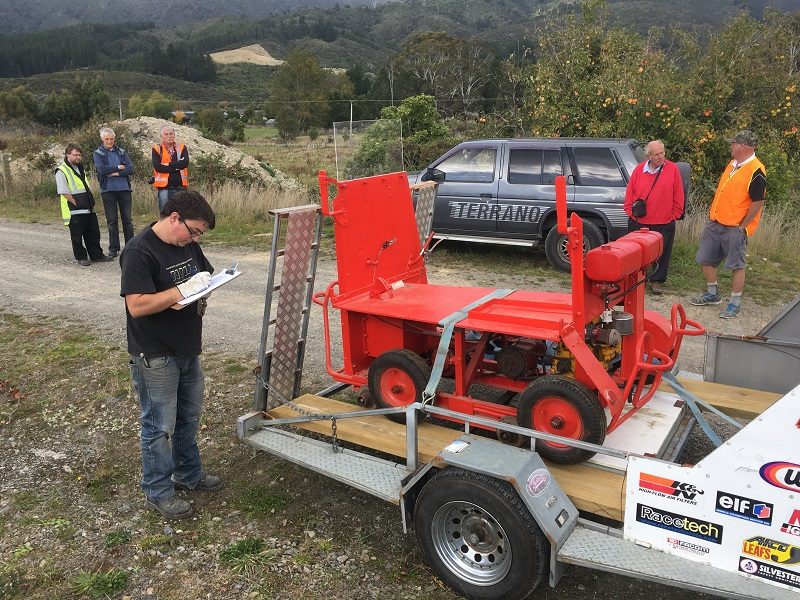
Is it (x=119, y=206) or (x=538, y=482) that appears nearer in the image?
(x=538, y=482)

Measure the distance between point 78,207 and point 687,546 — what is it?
9672mm

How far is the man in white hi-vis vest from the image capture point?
9.66 metres

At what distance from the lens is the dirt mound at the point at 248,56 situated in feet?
404

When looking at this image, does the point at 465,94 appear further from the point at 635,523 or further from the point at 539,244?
the point at 635,523

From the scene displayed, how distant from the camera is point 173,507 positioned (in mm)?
3910

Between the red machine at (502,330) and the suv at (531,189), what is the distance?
183 inches

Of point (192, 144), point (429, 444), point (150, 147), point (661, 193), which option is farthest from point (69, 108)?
point (429, 444)

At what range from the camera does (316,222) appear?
176 inches

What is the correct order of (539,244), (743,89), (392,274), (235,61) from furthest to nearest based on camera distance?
1. (235,61)
2. (743,89)
3. (539,244)
4. (392,274)

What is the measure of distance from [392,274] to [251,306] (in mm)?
3531

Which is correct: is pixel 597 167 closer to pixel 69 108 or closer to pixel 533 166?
pixel 533 166

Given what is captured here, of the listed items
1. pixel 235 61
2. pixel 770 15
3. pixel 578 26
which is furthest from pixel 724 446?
pixel 235 61

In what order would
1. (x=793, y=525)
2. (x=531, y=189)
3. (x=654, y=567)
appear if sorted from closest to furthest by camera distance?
(x=793, y=525) → (x=654, y=567) → (x=531, y=189)

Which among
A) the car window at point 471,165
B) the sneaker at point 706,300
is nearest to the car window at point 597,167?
the car window at point 471,165
